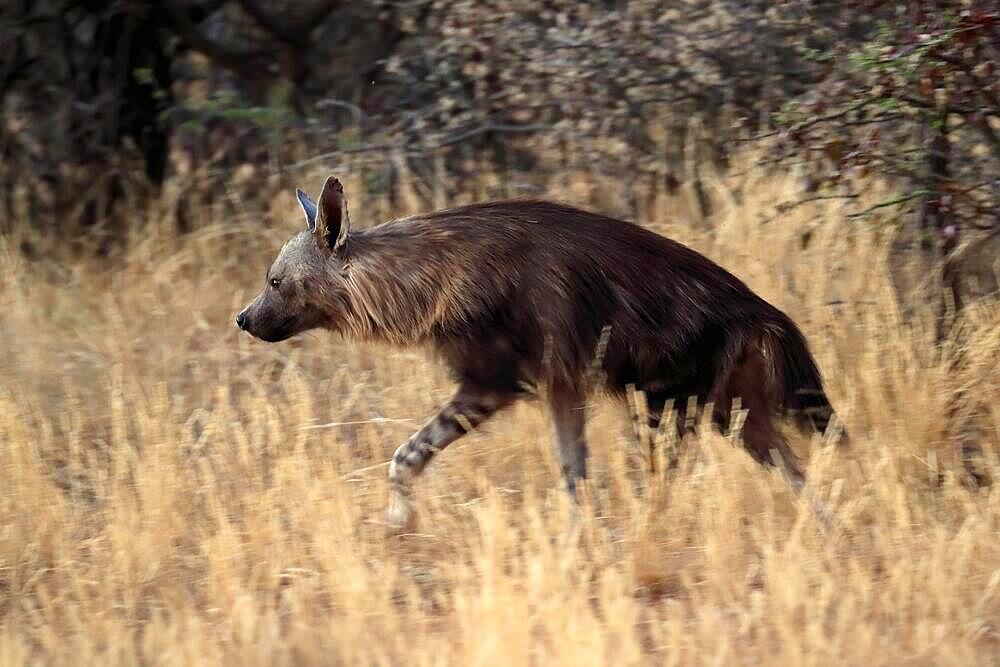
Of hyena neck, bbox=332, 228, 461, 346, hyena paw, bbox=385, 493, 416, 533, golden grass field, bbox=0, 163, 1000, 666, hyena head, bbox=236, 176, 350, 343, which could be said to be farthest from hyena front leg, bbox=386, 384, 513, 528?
hyena head, bbox=236, 176, 350, 343

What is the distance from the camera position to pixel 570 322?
599 centimetres

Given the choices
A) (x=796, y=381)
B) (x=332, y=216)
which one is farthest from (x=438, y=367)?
(x=796, y=381)

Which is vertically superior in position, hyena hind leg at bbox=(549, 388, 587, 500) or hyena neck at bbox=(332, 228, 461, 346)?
hyena neck at bbox=(332, 228, 461, 346)

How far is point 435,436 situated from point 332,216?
3.31 ft

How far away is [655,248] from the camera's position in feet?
20.1

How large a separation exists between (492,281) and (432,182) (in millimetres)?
3398

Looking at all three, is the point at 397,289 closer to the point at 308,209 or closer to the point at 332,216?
the point at 332,216

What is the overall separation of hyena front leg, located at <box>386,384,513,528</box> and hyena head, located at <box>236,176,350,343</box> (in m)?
0.67

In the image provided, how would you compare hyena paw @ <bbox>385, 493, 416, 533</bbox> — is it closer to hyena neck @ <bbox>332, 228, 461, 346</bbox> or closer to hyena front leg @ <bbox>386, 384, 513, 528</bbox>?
hyena front leg @ <bbox>386, 384, 513, 528</bbox>

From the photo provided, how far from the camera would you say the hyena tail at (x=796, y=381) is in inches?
234

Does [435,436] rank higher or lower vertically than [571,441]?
higher

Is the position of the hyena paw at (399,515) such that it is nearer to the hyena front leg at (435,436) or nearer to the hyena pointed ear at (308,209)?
the hyena front leg at (435,436)

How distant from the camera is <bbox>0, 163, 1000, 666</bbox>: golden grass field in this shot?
4863mm

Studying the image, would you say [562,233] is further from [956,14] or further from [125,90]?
[125,90]
